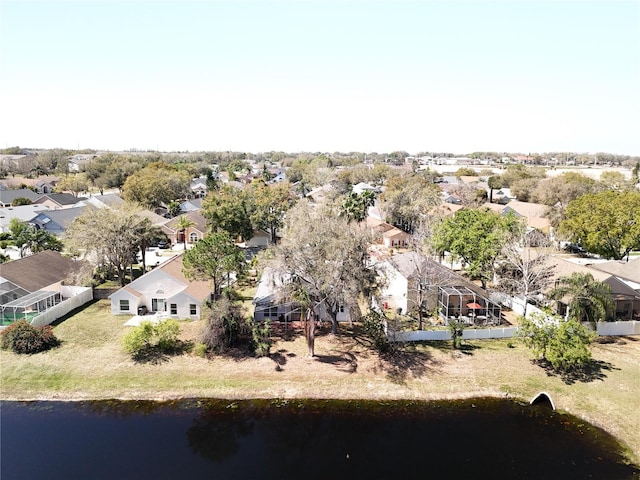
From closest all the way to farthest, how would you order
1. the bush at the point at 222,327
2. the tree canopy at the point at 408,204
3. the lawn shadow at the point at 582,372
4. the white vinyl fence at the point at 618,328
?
the lawn shadow at the point at 582,372 → the bush at the point at 222,327 → the white vinyl fence at the point at 618,328 → the tree canopy at the point at 408,204

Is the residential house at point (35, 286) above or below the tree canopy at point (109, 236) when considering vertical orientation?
below

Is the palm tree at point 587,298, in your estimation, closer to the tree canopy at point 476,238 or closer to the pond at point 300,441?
the tree canopy at point 476,238

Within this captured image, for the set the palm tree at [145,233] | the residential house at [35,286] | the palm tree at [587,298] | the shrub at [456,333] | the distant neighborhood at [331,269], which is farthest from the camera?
the palm tree at [145,233]

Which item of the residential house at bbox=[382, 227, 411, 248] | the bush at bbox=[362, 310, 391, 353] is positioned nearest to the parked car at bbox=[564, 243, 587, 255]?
the residential house at bbox=[382, 227, 411, 248]

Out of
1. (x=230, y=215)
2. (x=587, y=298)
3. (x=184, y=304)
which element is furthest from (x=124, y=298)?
(x=587, y=298)

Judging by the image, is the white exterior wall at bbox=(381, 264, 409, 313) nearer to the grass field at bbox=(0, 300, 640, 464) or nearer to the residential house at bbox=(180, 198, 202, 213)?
the grass field at bbox=(0, 300, 640, 464)

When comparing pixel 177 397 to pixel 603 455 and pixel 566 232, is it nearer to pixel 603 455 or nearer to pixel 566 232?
pixel 603 455

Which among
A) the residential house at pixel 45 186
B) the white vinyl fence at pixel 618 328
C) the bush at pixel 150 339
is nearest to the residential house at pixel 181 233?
the bush at pixel 150 339
